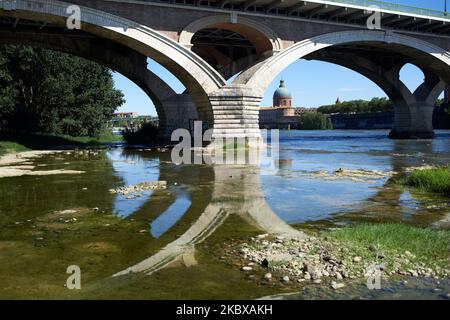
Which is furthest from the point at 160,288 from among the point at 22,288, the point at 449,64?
the point at 449,64

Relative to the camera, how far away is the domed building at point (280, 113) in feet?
550

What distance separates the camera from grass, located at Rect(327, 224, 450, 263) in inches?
230

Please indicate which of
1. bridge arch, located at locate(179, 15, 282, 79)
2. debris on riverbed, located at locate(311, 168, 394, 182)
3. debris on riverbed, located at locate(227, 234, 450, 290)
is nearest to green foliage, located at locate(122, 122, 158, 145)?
bridge arch, located at locate(179, 15, 282, 79)

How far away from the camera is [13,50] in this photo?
120 ft

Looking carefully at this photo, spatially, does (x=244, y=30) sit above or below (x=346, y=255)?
above

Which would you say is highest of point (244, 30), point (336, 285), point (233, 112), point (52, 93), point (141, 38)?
point (244, 30)

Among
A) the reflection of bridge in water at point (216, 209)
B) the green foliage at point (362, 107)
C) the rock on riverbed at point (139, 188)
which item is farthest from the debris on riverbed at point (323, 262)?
the green foliage at point (362, 107)

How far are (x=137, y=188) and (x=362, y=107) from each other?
143745mm

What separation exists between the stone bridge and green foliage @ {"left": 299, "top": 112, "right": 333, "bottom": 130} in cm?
9393

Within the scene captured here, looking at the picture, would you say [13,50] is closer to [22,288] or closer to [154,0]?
[154,0]

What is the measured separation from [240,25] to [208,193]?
2369 cm

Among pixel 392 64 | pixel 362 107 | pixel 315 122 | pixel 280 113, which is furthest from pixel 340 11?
pixel 280 113

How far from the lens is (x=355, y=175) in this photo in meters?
14.9

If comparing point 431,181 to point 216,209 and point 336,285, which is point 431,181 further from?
point 336,285
